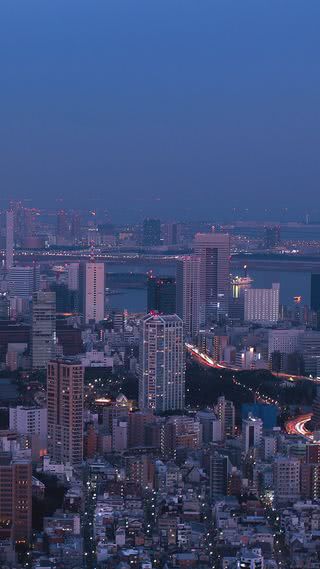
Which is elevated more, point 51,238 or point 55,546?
point 51,238

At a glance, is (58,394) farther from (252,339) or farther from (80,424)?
(252,339)

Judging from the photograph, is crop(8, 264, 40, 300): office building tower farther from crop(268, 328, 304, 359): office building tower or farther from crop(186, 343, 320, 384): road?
crop(186, 343, 320, 384): road

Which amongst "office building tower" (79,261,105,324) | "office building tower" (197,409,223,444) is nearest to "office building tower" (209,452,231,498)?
"office building tower" (197,409,223,444)

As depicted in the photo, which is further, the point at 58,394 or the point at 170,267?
the point at 170,267

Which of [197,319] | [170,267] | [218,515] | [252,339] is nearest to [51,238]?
[170,267]

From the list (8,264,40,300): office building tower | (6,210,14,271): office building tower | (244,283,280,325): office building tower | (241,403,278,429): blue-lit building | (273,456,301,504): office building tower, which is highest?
(6,210,14,271): office building tower

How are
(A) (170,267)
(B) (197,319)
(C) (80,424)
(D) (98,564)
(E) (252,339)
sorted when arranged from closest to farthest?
(D) (98,564) < (C) (80,424) < (E) (252,339) < (B) (197,319) < (A) (170,267)

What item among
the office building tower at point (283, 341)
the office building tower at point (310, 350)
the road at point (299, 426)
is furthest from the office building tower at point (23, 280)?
the road at point (299, 426)

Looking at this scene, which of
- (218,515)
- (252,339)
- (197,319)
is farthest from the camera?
(197,319)
